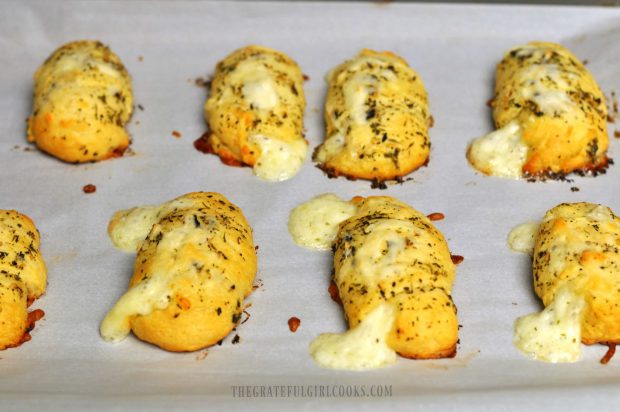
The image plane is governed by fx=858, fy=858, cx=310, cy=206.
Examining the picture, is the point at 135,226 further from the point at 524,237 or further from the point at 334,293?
the point at 524,237

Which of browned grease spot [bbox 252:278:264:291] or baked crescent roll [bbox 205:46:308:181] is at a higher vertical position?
baked crescent roll [bbox 205:46:308:181]

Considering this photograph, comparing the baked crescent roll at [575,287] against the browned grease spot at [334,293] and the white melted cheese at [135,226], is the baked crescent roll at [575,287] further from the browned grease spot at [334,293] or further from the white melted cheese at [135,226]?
the white melted cheese at [135,226]

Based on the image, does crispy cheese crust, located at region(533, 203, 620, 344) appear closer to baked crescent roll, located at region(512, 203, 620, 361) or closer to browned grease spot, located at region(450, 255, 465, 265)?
baked crescent roll, located at region(512, 203, 620, 361)

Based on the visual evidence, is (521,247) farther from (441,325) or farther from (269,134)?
(269,134)

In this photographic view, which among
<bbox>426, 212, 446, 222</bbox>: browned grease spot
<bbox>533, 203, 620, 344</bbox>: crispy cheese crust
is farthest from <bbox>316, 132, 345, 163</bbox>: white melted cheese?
<bbox>533, 203, 620, 344</bbox>: crispy cheese crust

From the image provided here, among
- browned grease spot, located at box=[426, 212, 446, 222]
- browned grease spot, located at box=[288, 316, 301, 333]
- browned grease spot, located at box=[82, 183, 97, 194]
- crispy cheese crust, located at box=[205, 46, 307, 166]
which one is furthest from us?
crispy cheese crust, located at box=[205, 46, 307, 166]

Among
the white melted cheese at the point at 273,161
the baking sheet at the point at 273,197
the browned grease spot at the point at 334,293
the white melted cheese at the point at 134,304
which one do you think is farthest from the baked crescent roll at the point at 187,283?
the white melted cheese at the point at 273,161
